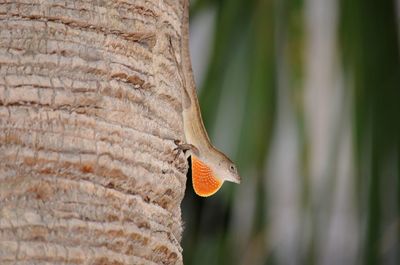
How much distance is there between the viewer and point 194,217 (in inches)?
183

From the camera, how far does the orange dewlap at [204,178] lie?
3.12m

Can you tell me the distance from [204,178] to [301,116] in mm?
894

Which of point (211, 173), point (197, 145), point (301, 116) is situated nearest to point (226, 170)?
point (211, 173)

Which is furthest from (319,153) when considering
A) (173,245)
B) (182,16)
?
(173,245)

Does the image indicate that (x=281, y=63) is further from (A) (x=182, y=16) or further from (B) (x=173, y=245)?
(B) (x=173, y=245)

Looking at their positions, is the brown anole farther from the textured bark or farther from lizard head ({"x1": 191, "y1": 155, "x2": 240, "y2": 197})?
the textured bark

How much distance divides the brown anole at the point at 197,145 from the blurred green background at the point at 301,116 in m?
0.69

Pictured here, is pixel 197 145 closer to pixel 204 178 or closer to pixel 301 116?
pixel 204 178

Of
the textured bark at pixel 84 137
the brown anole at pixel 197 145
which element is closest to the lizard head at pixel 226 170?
the brown anole at pixel 197 145

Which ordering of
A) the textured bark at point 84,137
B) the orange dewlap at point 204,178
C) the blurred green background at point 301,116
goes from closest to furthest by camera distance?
the textured bark at point 84,137 < the orange dewlap at point 204,178 < the blurred green background at point 301,116

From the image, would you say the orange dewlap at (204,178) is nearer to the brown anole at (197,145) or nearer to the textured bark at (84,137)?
the brown anole at (197,145)

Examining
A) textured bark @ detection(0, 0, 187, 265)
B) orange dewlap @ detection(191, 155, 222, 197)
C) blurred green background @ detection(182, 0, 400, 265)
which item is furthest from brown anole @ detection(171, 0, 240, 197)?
blurred green background @ detection(182, 0, 400, 265)

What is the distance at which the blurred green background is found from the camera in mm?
3879

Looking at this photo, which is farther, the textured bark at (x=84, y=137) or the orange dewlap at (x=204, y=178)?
the orange dewlap at (x=204, y=178)
